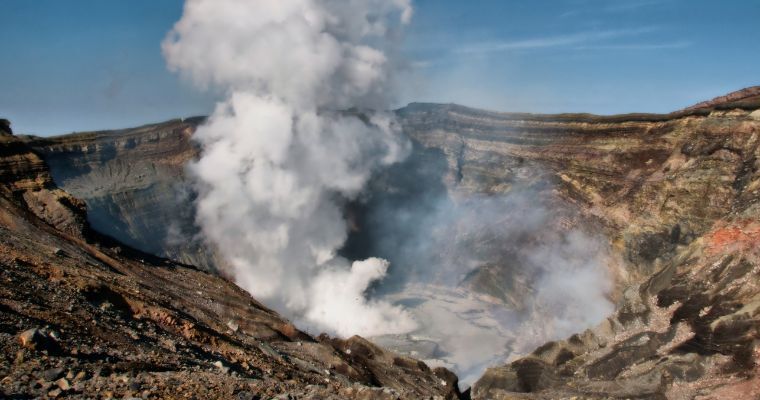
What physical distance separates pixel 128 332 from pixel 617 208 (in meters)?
30.4

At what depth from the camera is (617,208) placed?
3438 centimetres

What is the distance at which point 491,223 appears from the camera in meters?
45.5

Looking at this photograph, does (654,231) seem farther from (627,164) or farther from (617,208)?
(627,164)

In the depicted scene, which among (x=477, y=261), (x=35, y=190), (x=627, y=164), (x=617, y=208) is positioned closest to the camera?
(x=35, y=190)

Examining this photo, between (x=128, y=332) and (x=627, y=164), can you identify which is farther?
(x=627, y=164)

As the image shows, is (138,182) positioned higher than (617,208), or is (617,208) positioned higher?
(138,182)

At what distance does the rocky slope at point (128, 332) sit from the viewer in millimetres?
8320

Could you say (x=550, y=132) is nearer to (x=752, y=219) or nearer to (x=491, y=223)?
(x=491, y=223)

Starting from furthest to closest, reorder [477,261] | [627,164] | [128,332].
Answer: [477,261], [627,164], [128,332]

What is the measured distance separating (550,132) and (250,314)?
2788 centimetres

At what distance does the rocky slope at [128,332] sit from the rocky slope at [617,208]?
6408 millimetres

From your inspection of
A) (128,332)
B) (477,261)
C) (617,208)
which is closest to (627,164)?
(617,208)

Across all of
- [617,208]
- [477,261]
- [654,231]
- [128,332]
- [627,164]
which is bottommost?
[128,332]

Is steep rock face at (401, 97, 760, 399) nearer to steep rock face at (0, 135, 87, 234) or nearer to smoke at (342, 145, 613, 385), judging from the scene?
smoke at (342, 145, 613, 385)
